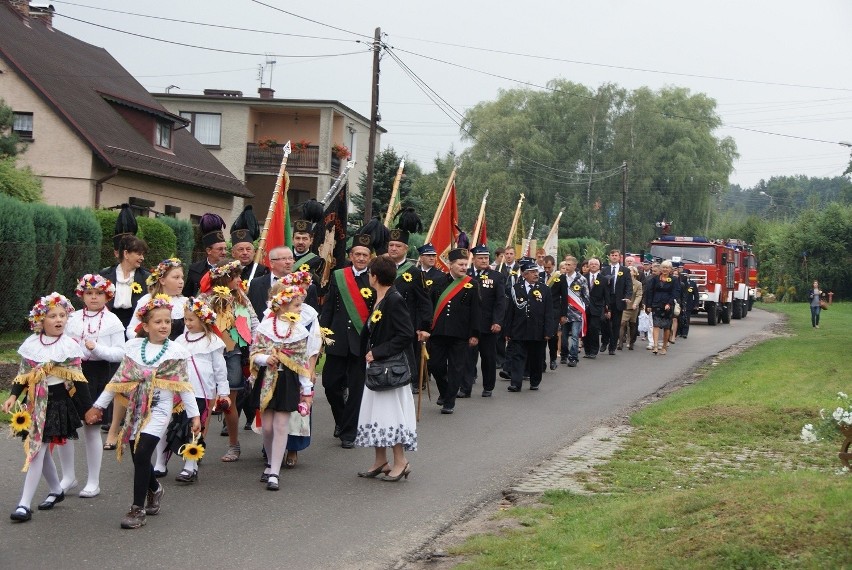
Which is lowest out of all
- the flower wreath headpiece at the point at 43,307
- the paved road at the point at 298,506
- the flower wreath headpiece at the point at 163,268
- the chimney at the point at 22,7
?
the paved road at the point at 298,506

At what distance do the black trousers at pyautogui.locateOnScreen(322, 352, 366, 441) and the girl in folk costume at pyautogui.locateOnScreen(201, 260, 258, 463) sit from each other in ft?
3.53

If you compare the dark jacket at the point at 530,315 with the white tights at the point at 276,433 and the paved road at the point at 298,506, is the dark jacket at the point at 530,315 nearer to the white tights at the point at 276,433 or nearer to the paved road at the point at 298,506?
the paved road at the point at 298,506

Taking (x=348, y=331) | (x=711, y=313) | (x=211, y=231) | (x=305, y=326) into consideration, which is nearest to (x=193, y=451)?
(x=305, y=326)

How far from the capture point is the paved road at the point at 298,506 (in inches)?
273

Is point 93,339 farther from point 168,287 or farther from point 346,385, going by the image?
point 346,385

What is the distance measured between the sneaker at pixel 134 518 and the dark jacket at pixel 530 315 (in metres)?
9.63

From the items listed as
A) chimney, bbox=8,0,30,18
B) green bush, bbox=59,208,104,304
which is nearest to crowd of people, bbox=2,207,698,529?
green bush, bbox=59,208,104,304

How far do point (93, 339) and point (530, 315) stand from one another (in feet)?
29.2

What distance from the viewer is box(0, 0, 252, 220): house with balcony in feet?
103

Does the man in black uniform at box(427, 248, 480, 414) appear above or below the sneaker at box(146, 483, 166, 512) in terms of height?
above

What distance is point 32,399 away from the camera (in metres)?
7.77

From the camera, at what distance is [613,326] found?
23531mm

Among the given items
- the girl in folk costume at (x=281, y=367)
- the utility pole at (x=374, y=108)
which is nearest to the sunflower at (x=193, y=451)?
the girl in folk costume at (x=281, y=367)

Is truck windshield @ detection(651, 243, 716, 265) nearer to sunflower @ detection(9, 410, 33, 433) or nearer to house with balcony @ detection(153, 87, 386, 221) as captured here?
house with balcony @ detection(153, 87, 386, 221)
